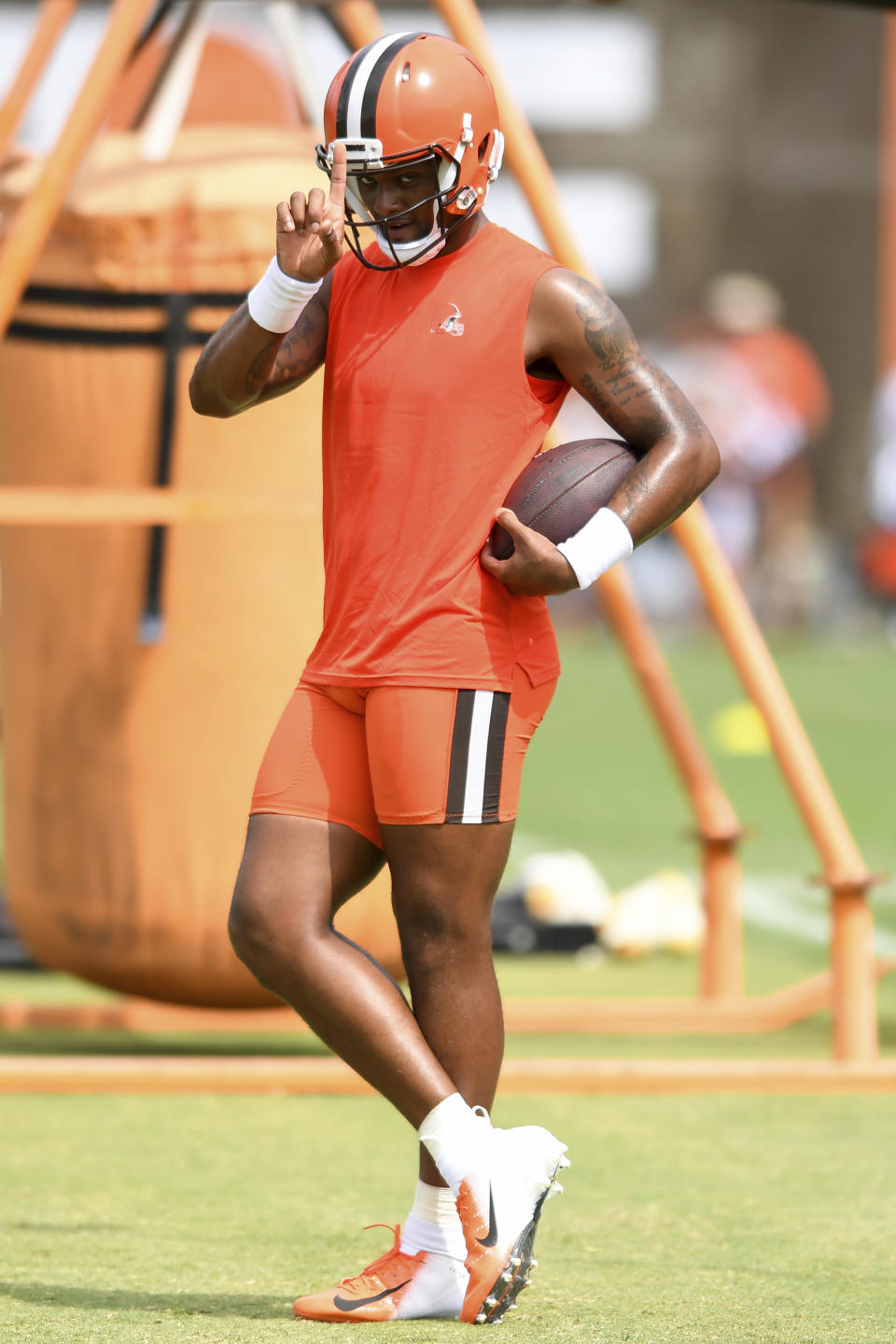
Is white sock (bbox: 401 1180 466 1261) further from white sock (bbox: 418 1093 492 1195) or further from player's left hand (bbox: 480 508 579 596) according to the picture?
player's left hand (bbox: 480 508 579 596)

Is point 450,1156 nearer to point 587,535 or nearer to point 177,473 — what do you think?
point 587,535

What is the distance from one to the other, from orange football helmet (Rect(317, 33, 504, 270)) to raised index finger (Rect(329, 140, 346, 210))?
12 mm

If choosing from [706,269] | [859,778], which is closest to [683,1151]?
[859,778]

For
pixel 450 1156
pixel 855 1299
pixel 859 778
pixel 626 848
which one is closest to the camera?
pixel 450 1156

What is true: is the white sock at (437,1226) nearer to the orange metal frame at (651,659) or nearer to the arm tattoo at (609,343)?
the arm tattoo at (609,343)

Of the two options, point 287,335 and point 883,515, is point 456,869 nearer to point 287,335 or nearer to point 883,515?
point 287,335

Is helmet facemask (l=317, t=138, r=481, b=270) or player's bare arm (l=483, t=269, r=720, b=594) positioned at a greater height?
helmet facemask (l=317, t=138, r=481, b=270)

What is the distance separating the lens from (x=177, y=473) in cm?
497

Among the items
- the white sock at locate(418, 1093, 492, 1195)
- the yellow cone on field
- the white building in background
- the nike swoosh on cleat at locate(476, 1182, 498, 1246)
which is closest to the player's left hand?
the white sock at locate(418, 1093, 492, 1195)

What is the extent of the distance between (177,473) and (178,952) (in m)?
1.08

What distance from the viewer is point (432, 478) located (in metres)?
3.29

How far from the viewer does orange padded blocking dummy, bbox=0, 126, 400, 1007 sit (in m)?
4.93

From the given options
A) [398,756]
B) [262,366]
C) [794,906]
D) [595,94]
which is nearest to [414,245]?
[262,366]

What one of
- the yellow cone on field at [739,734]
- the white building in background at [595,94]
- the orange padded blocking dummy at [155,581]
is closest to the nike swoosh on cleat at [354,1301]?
the orange padded blocking dummy at [155,581]
